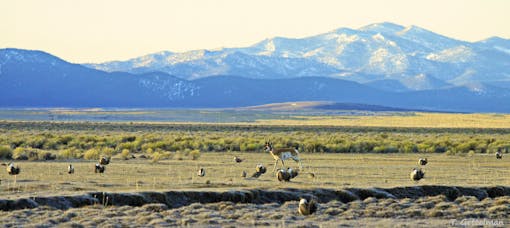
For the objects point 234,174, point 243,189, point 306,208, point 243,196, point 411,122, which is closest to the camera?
point 306,208

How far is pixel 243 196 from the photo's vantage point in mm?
24688

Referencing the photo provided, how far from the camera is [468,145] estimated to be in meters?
55.5

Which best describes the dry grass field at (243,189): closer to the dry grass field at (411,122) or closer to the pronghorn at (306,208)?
the pronghorn at (306,208)

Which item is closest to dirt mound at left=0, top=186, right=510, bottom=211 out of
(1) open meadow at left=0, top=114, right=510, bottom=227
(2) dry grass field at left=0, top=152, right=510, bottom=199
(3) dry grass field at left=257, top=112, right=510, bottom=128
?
(1) open meadow at left=0, top=114, right=510, bottom=227

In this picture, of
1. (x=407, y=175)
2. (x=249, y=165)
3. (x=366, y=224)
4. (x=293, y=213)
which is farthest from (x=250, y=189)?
(x=249, y=165)

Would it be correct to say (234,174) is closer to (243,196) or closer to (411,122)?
(243,196)

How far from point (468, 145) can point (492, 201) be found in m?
31.1

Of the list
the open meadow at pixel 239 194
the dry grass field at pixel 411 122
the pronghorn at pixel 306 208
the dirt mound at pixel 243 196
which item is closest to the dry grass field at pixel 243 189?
the open meadow at pixel 239 194

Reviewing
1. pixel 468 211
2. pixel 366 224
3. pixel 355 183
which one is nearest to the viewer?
pixel 366 224

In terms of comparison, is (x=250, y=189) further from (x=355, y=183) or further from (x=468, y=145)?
(x=468, y=145)

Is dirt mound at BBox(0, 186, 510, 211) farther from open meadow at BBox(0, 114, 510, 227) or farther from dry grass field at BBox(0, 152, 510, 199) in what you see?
dry grass field at BBox(0, 152, 510, 199)

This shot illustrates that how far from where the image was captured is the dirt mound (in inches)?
897

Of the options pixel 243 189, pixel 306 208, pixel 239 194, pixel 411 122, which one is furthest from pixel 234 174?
pixel 411 122

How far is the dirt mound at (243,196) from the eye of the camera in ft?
74.7
